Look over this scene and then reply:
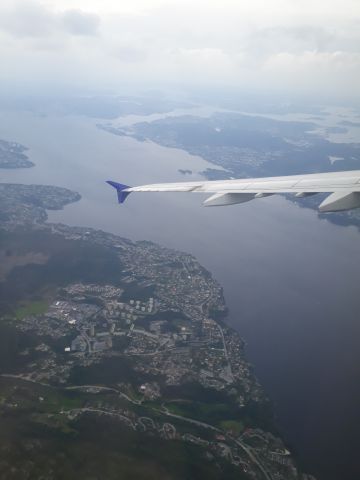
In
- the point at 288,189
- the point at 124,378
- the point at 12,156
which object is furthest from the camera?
the point at 12,156

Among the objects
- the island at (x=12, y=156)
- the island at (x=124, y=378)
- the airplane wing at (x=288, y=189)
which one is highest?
the island at (x=12, y=156)

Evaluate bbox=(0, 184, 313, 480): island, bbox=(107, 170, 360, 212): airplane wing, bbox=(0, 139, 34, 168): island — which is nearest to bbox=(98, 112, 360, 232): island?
bbox=(0, 184, 313, 480): island

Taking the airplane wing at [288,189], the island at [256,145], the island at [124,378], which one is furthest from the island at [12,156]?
the airplane wing at [288,189]

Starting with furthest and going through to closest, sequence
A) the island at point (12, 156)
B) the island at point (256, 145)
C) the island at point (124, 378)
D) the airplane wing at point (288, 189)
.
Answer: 1. the island at point (256, 145)
2. the island at point (12, 156)
3. the island at point (124, 378)
4. the airplane wing at point (288, 189)

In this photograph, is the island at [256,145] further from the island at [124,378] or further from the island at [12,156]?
the island at [12,156]

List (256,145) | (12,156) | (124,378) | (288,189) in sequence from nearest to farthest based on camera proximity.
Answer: (288,189), (124,378), (12,156), (256,145)

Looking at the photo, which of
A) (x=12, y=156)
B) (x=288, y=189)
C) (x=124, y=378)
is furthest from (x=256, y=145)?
(x=288, y=189)

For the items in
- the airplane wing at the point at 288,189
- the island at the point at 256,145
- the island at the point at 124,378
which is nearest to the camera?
the airplane wing at the point at 288,189

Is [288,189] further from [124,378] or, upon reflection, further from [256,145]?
[256,145]
